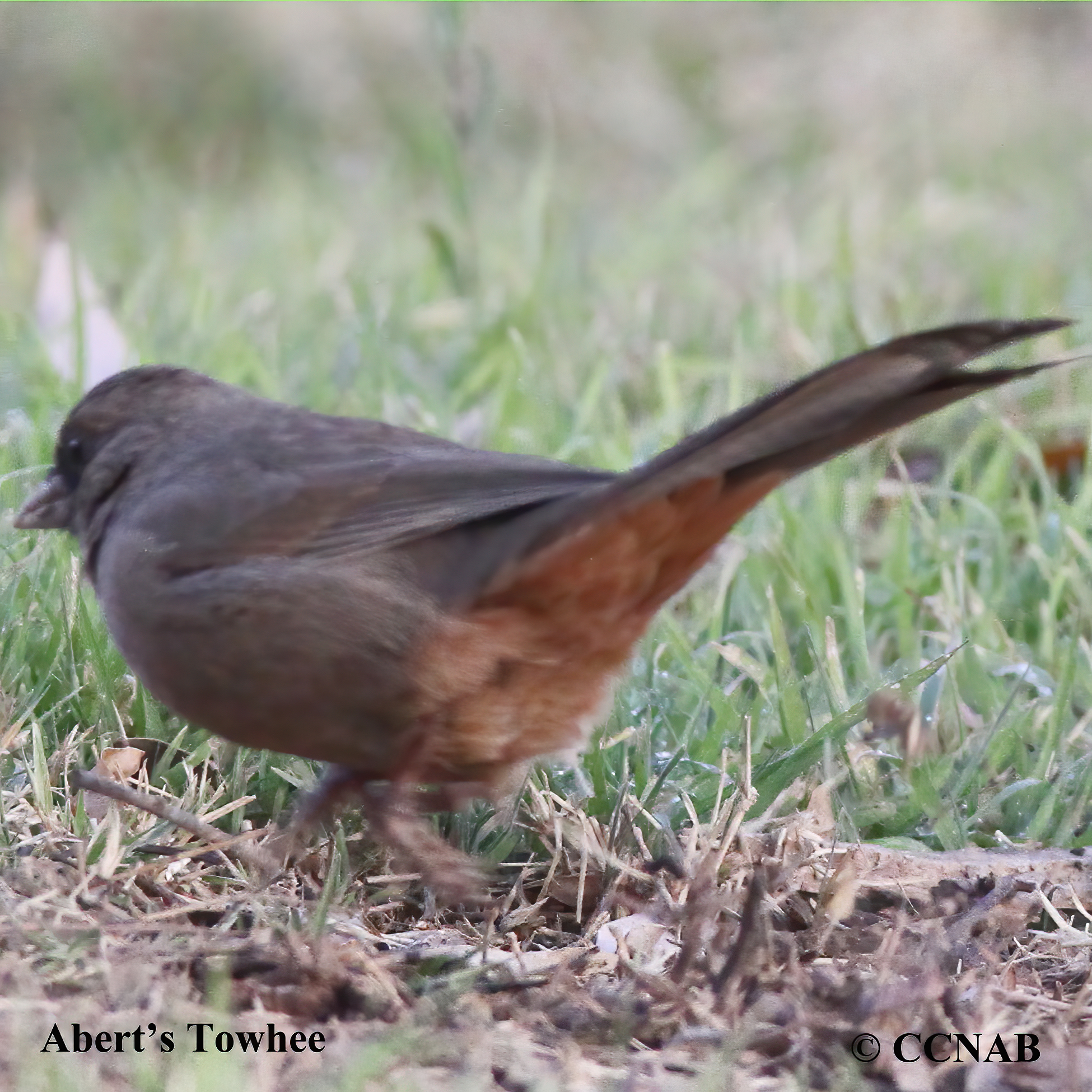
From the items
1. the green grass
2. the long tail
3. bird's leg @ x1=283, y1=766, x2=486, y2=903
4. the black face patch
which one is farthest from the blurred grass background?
the long tail

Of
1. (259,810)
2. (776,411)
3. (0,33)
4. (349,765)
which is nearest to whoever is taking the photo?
(776,411)

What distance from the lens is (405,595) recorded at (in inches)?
118

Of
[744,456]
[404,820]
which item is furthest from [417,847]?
[744,456]

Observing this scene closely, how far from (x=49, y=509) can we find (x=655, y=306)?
10.0 ft

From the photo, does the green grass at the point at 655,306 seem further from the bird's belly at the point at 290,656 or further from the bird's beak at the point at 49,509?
the bird's belly at the point at 290,656

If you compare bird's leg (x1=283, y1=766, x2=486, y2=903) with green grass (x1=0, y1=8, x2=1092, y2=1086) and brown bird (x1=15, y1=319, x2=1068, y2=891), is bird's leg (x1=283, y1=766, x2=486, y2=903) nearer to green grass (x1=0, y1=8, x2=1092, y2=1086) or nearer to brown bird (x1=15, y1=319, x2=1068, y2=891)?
brown bird (x1=15, y1=319, x2=1068, y2=891)

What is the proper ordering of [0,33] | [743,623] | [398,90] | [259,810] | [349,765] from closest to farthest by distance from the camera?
1. [349,765]
2. [259,810]
3. [743,623]
4. [0,33]
5. [398,90]

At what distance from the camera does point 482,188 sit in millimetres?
7652

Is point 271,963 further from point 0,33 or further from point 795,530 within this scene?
point 0,33

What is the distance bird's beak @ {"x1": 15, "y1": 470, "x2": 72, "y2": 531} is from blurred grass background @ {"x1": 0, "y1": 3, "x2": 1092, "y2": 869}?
141mm

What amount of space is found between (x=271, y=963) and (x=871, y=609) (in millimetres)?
1968

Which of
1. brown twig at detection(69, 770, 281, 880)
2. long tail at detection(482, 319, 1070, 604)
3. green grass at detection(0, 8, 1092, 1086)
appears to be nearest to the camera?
long tail at detection(482, 319, 1070, 604)

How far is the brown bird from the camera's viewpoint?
292 cm

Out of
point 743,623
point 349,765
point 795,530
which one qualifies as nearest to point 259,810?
point 349,765
